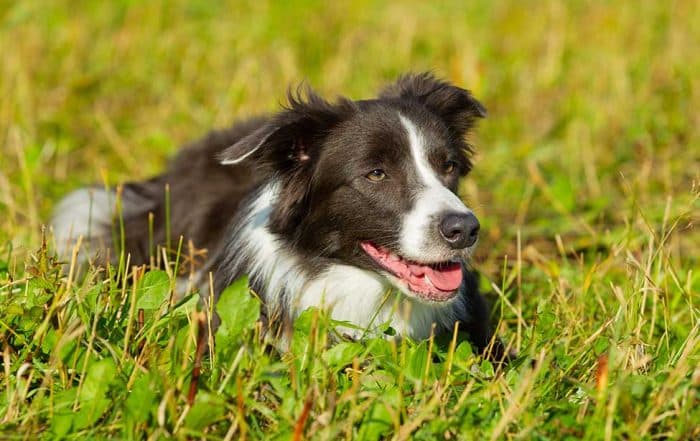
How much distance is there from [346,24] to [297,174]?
568cm

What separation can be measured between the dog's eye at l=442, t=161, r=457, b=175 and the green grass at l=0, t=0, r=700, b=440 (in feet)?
2.01

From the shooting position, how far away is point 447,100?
4.44 metres

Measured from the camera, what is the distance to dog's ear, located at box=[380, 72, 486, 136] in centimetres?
443

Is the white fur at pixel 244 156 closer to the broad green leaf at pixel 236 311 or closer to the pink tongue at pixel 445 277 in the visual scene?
the broad green leaf at pixel 236 311

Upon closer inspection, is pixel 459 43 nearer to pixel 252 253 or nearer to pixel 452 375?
pixel 252 253

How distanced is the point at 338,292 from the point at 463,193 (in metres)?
2.19

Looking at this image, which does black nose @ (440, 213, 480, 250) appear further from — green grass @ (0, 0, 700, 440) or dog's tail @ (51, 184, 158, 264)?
dog's tail @ (51, 184, 158, 264)

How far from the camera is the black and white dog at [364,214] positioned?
150 inches

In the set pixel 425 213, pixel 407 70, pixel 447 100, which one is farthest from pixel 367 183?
pixel 407 70

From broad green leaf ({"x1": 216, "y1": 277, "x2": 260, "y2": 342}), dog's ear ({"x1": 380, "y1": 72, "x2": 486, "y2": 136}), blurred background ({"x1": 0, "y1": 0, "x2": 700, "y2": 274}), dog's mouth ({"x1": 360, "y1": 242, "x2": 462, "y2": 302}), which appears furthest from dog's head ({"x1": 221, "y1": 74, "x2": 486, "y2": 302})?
blurred background ({"x1": 0, "y1": 0, "x2": 700, "y2": 274})

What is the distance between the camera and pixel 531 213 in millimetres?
6324

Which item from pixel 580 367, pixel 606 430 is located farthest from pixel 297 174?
pixel 606 430

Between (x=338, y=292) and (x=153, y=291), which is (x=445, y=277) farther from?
(x=153, y=291)

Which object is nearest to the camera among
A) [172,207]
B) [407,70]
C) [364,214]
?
[364,214]
